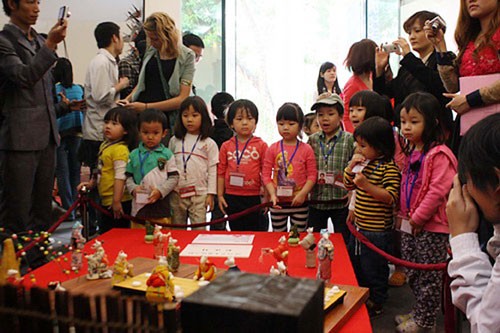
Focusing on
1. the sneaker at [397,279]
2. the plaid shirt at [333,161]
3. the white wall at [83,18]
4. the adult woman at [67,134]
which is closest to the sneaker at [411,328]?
the sneaker at [397,279]

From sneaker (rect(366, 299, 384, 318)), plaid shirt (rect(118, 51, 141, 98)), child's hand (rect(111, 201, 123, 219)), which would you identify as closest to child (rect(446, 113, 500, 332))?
sneaker (rect(366, 299, 384, 318))

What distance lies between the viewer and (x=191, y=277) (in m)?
2.39

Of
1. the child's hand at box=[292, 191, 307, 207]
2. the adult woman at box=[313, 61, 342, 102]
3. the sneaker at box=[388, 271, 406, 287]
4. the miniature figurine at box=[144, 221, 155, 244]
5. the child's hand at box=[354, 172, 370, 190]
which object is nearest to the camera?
A: the child's hand at box=[354, 172, 370, 190]

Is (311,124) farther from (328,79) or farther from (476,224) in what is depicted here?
(476,224)

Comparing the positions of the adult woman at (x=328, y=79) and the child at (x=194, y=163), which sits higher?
the adult woman at (x=328, y=79)

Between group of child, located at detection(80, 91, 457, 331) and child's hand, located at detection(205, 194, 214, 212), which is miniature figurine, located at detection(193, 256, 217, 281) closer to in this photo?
group of child, located at detection(80, 91, 457, 331)

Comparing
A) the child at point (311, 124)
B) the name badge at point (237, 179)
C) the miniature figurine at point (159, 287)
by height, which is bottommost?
the miniature figurine at point (159, 287)

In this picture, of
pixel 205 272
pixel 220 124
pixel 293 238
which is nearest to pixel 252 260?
pixel 293 238

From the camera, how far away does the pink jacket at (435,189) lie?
305cm

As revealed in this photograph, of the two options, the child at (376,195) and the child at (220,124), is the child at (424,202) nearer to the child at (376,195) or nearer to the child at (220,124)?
the child at (376,195)

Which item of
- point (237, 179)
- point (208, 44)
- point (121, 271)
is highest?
point (208, 44)

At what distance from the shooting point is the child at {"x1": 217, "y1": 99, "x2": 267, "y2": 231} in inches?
166

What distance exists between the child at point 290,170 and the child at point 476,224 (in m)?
2.20

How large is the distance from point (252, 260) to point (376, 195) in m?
0.98
